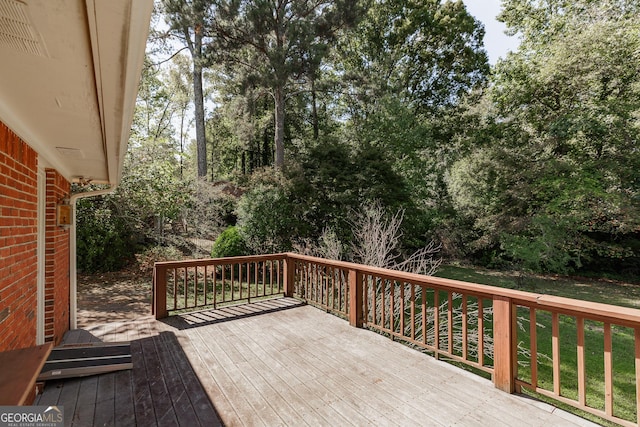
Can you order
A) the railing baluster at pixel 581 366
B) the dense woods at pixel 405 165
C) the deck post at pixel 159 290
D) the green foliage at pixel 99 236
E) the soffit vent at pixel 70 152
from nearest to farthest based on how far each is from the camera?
the railing baluster at pixel 581 366, the soffit vent at pixel 70 152, the deck post at pixel 159 290, the green foliage at pixel 99 236, the dense woods at pixel 405 165

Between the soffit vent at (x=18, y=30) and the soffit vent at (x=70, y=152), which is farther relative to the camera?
the soffit vent at (x=70, y=152)

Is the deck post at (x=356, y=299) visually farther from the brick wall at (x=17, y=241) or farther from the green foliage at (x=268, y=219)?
the green foliage at (x=268, y=219)

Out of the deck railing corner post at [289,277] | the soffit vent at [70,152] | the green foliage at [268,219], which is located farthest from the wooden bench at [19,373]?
the green foliage at [268,219]

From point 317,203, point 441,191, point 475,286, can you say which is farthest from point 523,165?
point 475,286

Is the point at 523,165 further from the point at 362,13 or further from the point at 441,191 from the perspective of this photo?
the point at 362,13

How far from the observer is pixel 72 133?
7.42 feet

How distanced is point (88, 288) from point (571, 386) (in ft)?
30.6

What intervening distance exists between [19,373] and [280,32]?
10.6 metres

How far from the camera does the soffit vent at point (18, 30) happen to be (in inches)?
35.7

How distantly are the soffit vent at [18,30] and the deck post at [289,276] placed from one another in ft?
14.4

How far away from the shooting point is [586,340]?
5.68m

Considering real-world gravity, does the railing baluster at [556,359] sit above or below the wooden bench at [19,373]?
below

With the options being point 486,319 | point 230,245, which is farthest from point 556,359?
point 230,245

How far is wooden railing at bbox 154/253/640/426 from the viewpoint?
80.8 inches
